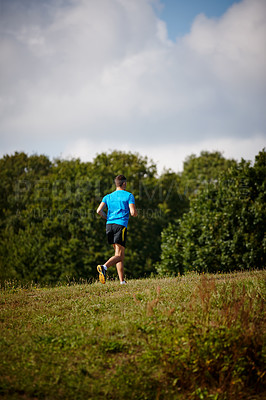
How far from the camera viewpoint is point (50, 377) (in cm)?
429

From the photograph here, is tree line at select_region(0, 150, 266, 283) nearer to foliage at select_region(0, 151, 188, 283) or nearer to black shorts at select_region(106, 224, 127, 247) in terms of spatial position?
foliage at select_region(0, 151, 188, 283)

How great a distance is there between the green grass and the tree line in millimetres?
8313

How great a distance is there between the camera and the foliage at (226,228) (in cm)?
1376

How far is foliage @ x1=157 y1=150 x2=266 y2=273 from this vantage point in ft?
45.1

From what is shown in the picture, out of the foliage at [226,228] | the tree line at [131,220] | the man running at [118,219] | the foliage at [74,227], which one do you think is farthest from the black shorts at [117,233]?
the foliage at [74,227]

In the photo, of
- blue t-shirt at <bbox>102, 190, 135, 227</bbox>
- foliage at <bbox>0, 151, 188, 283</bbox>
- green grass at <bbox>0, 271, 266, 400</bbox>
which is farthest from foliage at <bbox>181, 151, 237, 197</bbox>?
green grass at <bbox>0, 271, 266, 400</bbox>

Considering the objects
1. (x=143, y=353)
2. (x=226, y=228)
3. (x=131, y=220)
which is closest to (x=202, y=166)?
(x=131, y=220)

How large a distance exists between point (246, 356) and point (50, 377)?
2557 mm

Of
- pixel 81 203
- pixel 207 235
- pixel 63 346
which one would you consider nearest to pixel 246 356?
pixel 63 346

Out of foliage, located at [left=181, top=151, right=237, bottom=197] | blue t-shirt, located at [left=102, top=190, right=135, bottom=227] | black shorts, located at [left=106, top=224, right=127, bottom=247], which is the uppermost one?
foliage, located at [left=181, top=151, right=237, bottom=197]

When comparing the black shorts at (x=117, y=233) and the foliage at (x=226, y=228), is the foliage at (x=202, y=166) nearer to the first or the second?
the foliage at (x=226, y=228)

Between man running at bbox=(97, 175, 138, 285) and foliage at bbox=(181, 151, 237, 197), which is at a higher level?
foliage at bbox=(181, 151, 237, 197)

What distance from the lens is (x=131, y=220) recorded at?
69.3 feet

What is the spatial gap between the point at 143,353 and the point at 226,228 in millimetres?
10134
